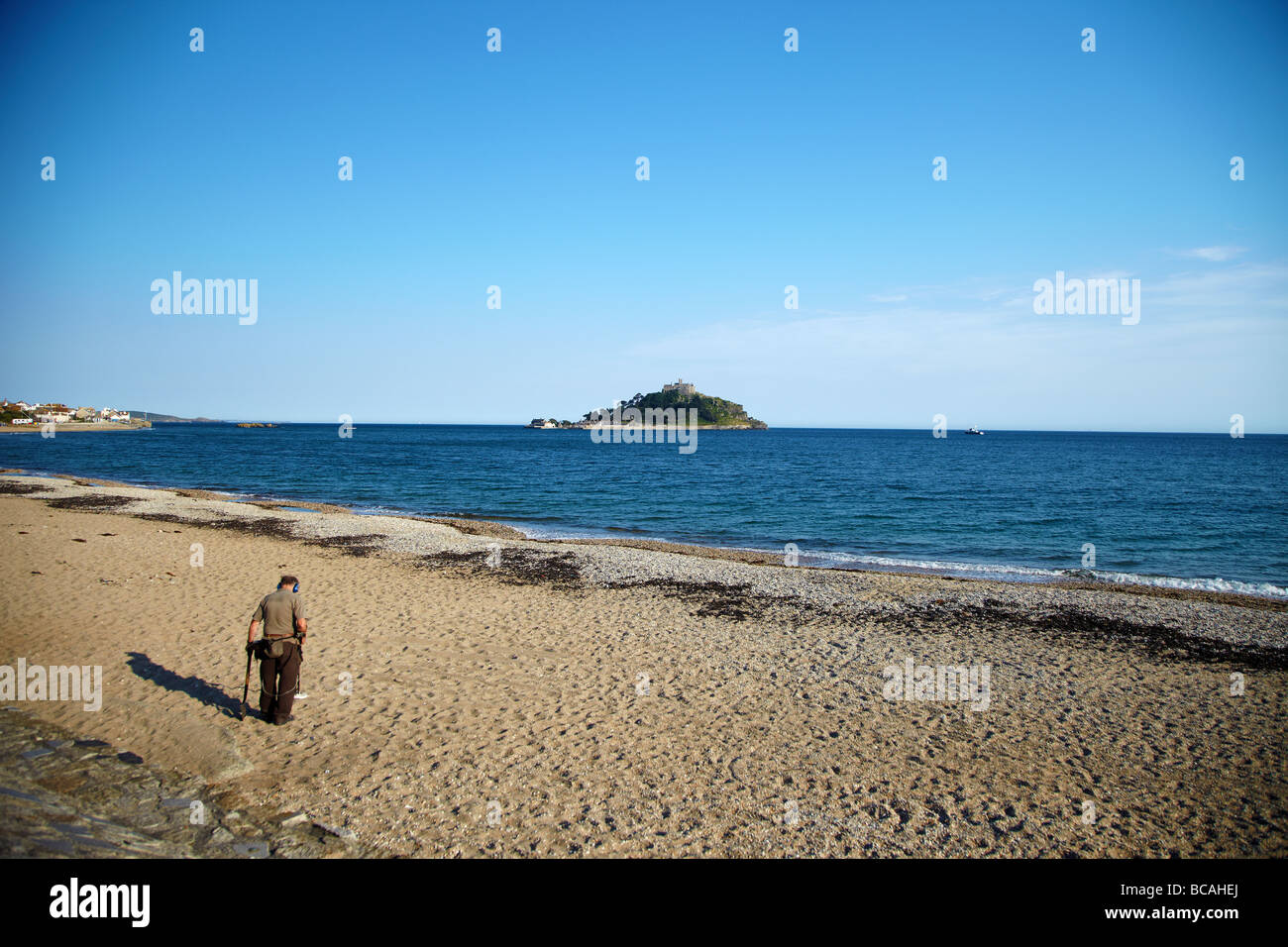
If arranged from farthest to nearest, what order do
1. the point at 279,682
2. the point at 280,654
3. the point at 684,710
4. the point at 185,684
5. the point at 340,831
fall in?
the point at 185,684, the point at 684,710, the point at 279,682, the point at 280,654, the point at 340,831

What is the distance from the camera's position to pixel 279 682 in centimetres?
950

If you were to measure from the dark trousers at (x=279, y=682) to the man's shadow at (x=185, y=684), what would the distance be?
2.42 feet

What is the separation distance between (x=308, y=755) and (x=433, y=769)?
5.78ft

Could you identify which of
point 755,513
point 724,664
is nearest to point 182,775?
point 724,664

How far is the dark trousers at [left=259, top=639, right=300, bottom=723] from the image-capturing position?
948 cm

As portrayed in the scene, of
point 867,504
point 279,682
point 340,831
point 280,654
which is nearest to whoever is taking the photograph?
point 340,831

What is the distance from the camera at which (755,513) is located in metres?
38.2

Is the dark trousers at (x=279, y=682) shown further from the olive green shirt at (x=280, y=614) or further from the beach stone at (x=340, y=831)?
the beach stone at (x=340, y=831)

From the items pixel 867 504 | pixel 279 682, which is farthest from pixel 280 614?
pixel 867 504

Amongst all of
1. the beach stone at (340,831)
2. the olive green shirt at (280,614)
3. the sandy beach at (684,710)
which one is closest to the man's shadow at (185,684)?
the sandy beach at (684,710)

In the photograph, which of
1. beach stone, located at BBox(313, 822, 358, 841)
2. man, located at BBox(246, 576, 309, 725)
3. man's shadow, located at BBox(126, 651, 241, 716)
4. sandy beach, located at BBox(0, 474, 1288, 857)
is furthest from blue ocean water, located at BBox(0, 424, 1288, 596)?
beach stone, located at BBox(313, 822, 358, 841)

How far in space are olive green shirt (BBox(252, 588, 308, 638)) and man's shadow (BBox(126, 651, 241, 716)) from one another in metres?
1.57

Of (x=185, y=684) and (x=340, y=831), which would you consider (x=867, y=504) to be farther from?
(x=340, y=831)

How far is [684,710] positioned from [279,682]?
6066 millimetres
